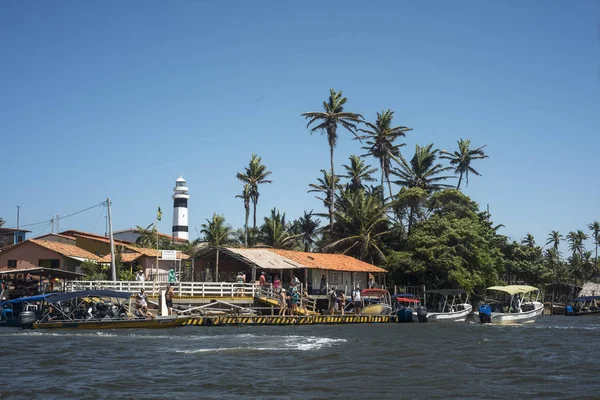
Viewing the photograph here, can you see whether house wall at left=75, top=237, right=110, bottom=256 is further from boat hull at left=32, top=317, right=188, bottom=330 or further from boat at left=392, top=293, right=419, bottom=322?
boat hull at left=32, top=317, right=188, bottom=330

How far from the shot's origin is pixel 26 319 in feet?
94.0

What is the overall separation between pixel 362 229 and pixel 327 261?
325 inches

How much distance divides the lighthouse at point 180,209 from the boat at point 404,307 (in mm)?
52836

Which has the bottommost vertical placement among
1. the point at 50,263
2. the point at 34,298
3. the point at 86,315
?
the point at 86,315

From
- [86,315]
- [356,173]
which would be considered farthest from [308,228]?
[86,315]

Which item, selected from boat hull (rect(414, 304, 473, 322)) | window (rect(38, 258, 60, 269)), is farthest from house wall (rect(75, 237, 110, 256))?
boat hull (rect(414, 304, 473, 322))

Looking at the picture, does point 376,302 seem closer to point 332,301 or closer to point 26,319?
point 332,301

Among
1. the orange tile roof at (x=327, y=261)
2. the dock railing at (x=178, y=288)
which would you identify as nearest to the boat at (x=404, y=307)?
A: the orange tile roof at (x=327, y=261)

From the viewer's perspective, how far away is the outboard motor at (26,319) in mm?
28641

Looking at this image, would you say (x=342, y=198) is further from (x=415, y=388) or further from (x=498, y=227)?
(x=415, y=388)

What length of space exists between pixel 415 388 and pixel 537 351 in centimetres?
976

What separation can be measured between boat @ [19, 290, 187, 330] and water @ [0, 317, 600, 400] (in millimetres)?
816

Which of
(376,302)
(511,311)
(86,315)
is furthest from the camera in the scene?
(511,311)

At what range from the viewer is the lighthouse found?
93.2 m
